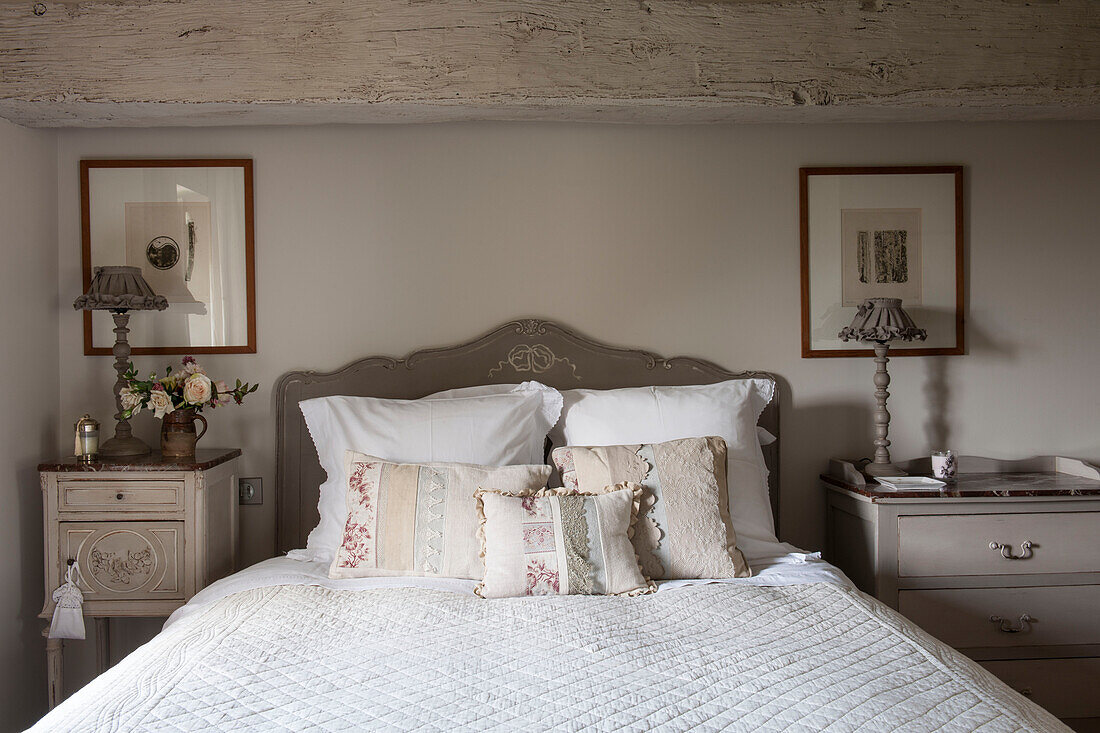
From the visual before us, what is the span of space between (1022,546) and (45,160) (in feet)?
11.1

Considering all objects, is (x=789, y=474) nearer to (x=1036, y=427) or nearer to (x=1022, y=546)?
(x=1022, y=546)

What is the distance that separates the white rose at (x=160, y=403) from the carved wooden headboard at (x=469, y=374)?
384mm

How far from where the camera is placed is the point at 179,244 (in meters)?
2.71

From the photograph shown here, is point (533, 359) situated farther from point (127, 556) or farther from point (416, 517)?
point (127, 556)

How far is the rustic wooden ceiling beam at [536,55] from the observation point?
2248 millimetres

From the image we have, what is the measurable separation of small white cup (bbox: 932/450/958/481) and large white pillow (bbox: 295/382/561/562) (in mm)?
1280

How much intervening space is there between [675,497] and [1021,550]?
119 centimetres

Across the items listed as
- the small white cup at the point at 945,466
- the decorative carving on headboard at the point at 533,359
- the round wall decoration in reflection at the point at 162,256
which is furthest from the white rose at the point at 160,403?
the small white cup at the point at 945,466

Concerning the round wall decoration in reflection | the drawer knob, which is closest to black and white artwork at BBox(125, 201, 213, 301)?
the round wall decoration in reflection

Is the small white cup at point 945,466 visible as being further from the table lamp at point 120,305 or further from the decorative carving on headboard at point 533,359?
the table lamp at point 120,305

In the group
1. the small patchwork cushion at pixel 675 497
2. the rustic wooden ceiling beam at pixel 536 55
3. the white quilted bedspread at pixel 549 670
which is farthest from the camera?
the rustic wooden ceiling beam at pixel 536 55

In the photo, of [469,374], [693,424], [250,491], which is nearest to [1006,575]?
[693,424]

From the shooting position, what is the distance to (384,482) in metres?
2.15

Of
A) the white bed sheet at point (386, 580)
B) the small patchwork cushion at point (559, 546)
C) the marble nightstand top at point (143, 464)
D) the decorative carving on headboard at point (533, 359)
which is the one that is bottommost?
the white bed sheet at point (386, 580)
